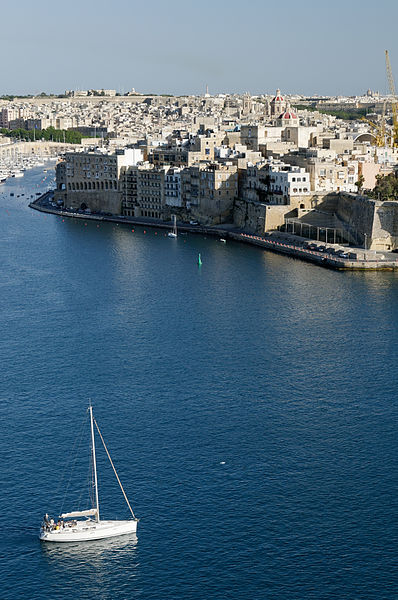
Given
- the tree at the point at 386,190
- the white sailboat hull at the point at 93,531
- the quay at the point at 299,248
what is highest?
the tree at the point at 386,190

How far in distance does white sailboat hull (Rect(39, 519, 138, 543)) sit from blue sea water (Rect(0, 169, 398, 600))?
12 cm

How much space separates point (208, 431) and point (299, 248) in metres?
20.0

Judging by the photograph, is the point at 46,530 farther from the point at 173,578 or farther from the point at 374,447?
the point at 374,447

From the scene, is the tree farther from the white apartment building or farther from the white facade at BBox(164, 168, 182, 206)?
the white facade at BBox(164, 168, 182, 206)

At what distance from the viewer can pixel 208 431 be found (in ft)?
59.1

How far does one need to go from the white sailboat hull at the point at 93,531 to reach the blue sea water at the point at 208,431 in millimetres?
119

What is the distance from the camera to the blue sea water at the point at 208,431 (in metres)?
13.5

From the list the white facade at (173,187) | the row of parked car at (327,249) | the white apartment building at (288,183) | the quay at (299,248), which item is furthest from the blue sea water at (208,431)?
the white facade at (173,187)

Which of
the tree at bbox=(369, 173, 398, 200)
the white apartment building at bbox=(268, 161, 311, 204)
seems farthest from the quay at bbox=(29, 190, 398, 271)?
the tree at bbox=(369, 173, 398, 200)

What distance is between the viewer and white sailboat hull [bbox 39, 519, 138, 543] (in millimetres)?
14156

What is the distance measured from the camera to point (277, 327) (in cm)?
2555

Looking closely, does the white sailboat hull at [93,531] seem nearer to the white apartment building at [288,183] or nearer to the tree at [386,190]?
the tree at [386,190]

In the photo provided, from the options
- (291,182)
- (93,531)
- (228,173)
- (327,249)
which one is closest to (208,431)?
(93,531)

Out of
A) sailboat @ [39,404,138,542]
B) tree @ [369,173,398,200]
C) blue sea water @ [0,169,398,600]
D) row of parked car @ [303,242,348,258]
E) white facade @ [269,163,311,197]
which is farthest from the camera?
white facade @ [269,163,311,197]
